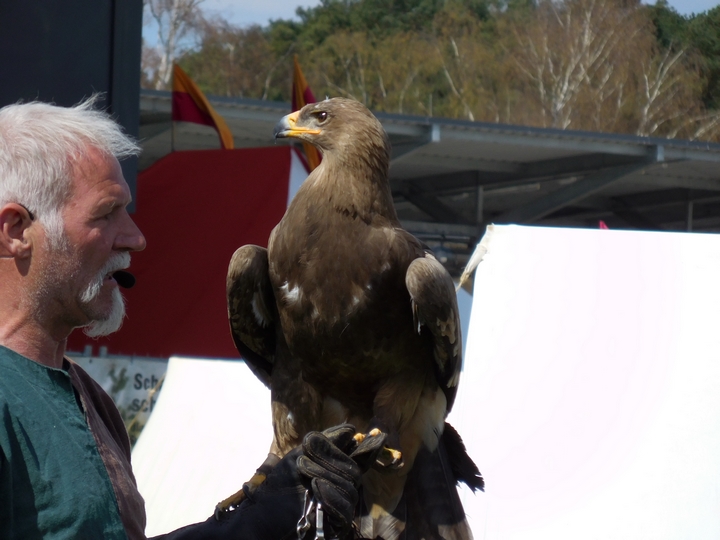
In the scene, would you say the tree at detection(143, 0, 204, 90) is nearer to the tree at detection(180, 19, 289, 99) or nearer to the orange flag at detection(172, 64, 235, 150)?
the tree at detection(180, 19, 289, 99)

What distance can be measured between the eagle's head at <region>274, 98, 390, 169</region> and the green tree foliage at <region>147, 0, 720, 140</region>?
1583cm

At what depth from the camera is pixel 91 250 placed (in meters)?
1.99

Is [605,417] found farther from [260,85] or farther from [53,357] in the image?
[260,85]

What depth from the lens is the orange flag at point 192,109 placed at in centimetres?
976

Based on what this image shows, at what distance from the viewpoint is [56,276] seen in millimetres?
1943

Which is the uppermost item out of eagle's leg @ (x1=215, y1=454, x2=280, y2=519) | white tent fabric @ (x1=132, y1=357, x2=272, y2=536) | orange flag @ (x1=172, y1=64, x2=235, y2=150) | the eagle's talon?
orange flag @ (x1=172, y1=64, x2=235, y2=150)

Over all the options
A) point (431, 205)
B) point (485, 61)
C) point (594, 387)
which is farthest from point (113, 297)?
point (485, 61)

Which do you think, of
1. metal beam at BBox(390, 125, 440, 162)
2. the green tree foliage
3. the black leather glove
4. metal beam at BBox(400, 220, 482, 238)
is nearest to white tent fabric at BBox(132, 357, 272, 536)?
the black leather glove

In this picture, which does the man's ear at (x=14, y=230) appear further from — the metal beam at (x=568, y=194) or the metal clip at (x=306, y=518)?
the metal beam at (x=568, y=194)

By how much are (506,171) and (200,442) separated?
10450mm

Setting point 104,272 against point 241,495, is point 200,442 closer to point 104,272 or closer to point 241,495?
point 241,495

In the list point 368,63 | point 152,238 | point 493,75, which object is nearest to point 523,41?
point 493,75

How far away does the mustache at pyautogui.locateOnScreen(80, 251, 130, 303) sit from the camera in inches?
78.3

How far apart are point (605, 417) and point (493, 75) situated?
28.4 m
